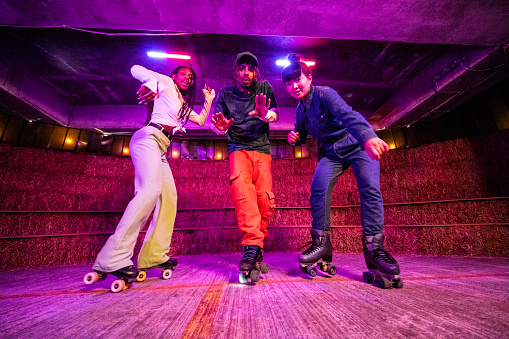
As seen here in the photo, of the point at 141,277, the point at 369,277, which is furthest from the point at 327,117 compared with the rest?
the point at 141,277

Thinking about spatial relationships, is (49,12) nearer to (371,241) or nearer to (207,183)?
(207,183)

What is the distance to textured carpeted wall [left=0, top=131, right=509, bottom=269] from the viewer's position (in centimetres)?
327

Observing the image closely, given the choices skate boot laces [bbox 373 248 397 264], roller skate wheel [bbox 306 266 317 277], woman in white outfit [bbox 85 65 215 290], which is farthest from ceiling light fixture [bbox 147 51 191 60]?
skate boot laces [bbox 373 248 397 264]

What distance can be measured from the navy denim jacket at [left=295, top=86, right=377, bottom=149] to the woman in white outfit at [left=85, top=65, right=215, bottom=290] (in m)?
1.27

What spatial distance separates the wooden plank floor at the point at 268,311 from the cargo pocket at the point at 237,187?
0.67 metres

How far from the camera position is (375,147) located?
128cm

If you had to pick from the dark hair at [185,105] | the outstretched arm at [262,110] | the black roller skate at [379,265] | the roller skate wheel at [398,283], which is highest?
the dark hair at [185,105]

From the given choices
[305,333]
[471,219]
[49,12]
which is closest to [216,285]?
[305,333]

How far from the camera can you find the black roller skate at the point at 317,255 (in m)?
1.65

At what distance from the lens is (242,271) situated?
4.75 feet

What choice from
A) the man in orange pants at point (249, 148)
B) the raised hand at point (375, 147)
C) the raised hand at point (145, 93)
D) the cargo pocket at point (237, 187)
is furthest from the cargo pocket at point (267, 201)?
the raised hand at point (145, 93)

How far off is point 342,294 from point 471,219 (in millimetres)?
4101

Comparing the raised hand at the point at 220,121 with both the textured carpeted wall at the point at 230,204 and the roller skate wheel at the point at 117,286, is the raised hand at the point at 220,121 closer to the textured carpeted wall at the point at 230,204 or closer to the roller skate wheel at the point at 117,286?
the roller skate wheel at the point at 117,286

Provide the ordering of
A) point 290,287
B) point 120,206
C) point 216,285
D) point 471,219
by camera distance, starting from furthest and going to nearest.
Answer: point 120,206 → point 471,219 → point 216,285 → point 290,287
